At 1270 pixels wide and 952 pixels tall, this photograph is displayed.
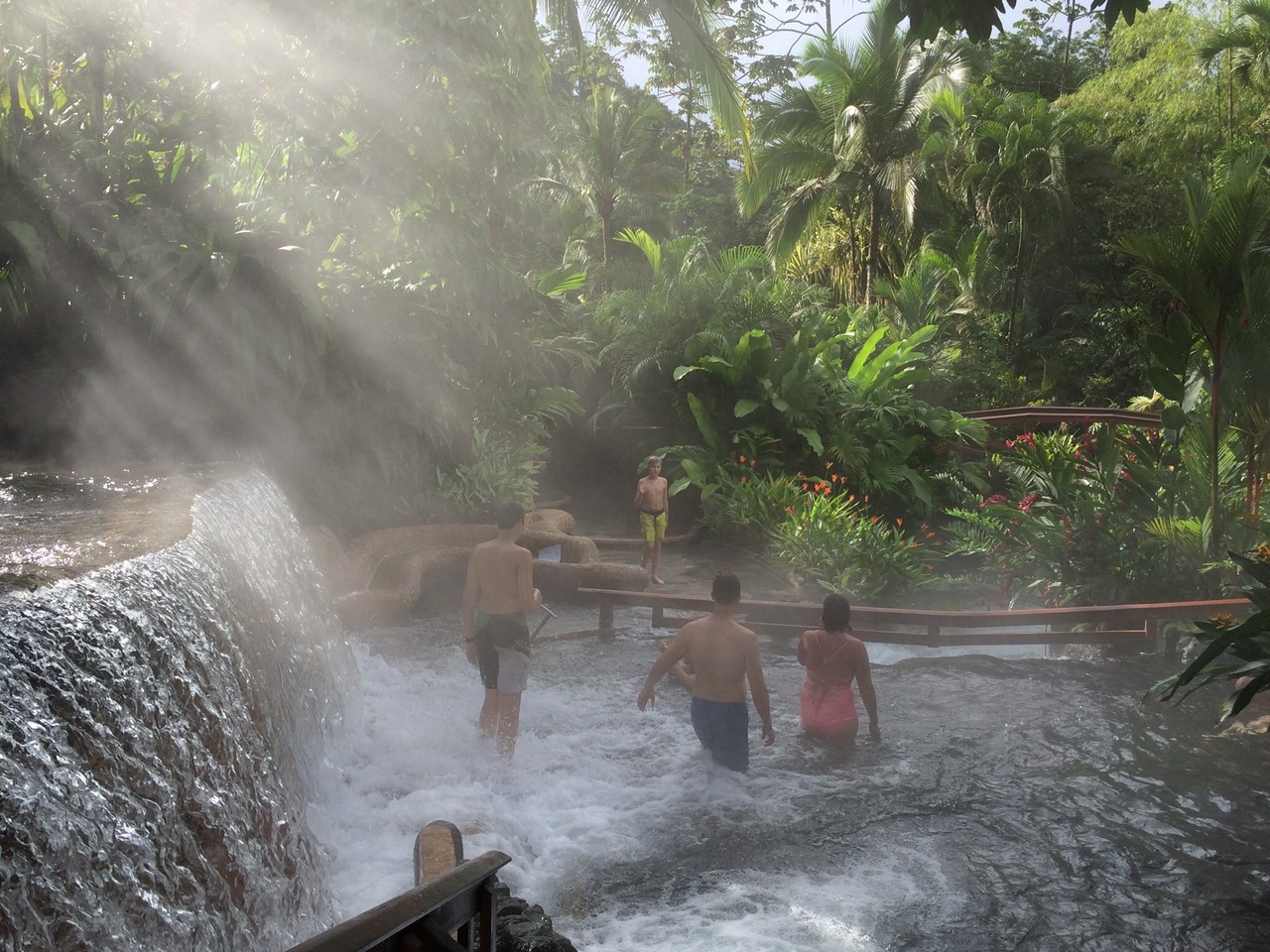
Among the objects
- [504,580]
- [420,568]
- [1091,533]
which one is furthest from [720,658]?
[1091,533]

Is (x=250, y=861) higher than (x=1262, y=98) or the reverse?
the reverse

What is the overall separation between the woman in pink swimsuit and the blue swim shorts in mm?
507

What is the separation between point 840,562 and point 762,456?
4.39 m

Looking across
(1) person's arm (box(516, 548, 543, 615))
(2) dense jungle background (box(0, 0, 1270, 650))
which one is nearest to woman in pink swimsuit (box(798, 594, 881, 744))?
(1) person's arm (box(516, 548, 543, 615))

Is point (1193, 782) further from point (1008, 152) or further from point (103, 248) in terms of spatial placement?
point (1008, 152)

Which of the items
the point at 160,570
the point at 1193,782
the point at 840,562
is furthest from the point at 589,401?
the point at 160,570

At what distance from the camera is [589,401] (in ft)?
58.7

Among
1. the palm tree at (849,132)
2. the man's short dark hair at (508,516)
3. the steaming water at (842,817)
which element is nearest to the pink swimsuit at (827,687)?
the steaming water at (842,817)

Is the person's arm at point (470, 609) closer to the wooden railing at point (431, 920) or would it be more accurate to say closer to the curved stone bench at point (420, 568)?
the curved stone bench at point (420, 568)

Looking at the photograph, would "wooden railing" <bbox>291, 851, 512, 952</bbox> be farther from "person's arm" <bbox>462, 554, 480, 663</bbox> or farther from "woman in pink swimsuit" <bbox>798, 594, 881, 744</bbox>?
"woman in pink swimsuit" <bbox>798, 594, 881, 744</bbox>

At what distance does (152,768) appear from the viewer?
3.19m

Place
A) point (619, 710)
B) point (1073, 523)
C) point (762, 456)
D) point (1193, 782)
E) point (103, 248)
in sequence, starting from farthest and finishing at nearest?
point (762, 456) → point (1073, 523) → point (103, 248) → point (619, 710) → point (1193, 782)

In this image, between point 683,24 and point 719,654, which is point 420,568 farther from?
point 683,24

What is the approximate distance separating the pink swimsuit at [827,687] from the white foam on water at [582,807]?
0.28 meters
